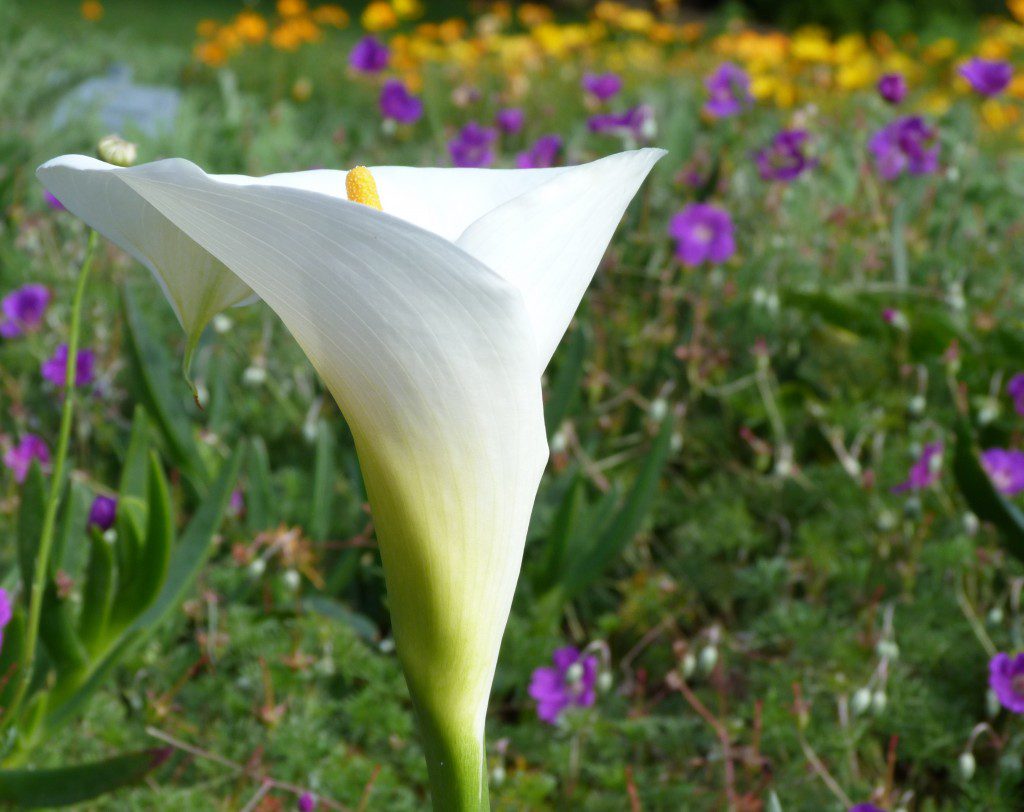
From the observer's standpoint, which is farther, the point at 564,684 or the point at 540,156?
the point at 540,156

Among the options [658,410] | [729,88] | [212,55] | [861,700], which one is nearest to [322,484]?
[658,410]

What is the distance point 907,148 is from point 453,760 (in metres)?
1.63

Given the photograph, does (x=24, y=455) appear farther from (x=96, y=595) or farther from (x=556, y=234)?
(x=556, y=234)

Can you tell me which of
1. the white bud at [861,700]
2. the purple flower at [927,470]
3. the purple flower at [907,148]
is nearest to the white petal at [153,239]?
the white bud at [861,700]

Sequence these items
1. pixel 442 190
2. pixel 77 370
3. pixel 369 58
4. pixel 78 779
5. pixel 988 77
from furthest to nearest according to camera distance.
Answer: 1. pixel 369 58
2. pixel 988 77
3. pixel 77 370
4. pixel 78 779
5. pixel 442 190

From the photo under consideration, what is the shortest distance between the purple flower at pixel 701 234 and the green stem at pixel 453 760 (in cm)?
120

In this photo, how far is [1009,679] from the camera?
1043 mm

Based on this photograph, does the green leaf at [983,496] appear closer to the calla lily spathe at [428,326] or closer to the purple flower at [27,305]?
the calla lily spathe at [428,326]

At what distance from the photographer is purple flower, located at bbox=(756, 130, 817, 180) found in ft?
6.39

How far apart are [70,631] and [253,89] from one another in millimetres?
3554

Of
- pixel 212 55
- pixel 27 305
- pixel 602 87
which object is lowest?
pixel 27 305

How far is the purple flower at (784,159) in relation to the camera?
1.95 meters

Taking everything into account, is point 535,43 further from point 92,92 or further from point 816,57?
point 92,92

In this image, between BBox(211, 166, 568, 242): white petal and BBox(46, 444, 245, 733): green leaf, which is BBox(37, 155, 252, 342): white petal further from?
BBox(46, 444, 245, 733): green leaf
